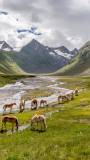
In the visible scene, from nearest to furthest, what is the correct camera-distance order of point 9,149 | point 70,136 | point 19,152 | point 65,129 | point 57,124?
point 19,152 < point 9,149 < point 70,136 < point 65,129 < point 57,124

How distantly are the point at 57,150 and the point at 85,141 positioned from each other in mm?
4763

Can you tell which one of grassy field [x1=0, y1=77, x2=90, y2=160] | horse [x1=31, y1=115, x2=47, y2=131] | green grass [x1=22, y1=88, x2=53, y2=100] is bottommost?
grassy field [x1=0, y1=77, x2=90, y2=160]

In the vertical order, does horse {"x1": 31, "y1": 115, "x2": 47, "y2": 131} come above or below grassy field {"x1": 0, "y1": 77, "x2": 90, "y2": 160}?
above

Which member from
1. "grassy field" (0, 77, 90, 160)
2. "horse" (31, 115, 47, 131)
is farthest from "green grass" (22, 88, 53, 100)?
"grassy field" (0, 77, 90, 160)

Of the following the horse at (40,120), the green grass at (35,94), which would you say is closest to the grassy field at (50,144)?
the horse at (40,120)

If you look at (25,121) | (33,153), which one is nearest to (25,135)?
(33,153)

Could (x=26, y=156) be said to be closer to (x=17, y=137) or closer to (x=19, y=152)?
(x=19, y=152)

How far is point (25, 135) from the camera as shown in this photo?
145ft

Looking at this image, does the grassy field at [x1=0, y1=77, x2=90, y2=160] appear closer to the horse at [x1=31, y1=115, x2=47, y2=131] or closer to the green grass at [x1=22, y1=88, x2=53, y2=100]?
the horse at [x1=31, y1=115, x2=47, y2=131]

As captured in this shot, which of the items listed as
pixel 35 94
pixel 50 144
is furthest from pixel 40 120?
pixel 35 94

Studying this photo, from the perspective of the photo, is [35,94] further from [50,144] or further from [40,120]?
[50,144]

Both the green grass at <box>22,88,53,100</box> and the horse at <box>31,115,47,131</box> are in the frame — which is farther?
the green grass at <box>22,88,53,100</box>

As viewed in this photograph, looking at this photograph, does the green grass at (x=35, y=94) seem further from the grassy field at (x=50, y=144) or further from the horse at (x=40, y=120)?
the grassy field at (x=50, y=144)

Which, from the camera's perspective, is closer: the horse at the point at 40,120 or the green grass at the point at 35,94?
the horse at the point at 40,120
